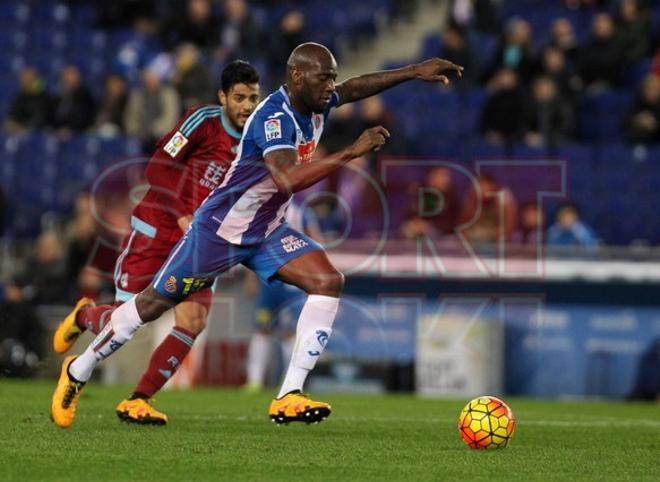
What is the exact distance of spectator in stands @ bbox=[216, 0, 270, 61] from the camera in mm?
19094

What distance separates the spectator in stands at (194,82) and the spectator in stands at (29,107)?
2.22 meters

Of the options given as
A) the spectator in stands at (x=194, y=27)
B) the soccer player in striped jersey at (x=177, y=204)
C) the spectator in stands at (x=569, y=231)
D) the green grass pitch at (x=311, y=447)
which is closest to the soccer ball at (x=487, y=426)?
the green grass pitch at (x=311, y=447)

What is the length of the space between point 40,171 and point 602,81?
7.21 m

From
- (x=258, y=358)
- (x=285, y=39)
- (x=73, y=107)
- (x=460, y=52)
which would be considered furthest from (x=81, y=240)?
(x=460, y=52)

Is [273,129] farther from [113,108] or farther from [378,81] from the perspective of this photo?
[113,108]

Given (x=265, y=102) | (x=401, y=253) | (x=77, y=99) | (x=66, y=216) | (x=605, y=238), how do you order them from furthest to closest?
(x=77, y=99)
(x=66, y=216)
(x=605, y=238)
(x=401, y=253)
(x=265, y=102)

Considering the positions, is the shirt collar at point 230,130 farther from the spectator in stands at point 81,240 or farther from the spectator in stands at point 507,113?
the spectator in stands at point 507,113

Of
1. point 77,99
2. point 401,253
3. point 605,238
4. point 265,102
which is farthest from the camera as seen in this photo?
point 77,99

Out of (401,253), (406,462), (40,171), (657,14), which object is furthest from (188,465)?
(657,14)

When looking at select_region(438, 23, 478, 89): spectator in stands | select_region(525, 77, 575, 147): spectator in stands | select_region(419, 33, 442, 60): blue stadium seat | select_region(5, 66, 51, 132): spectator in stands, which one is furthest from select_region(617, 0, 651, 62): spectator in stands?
select_region(5, 66, 51, 132): spectator in stands

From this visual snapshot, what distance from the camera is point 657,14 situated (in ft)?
59.5

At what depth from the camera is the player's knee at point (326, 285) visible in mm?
8125

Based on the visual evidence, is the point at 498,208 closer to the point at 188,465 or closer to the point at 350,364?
the point at 350,364

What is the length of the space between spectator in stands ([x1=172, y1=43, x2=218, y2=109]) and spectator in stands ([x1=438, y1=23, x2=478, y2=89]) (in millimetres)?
2999
